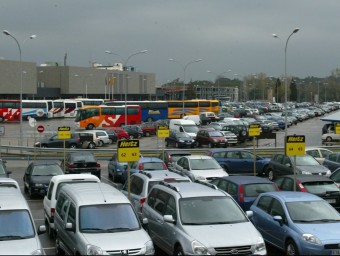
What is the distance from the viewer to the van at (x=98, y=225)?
10047mm

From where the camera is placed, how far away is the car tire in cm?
1136

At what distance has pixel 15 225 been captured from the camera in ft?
34.8

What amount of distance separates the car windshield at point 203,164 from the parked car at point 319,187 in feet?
17.0

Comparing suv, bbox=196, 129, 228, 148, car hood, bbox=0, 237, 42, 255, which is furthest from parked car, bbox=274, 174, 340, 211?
suv, bbox=196, 129, 228, 148

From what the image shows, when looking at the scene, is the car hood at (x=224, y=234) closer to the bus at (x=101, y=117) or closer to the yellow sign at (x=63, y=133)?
the yellow sign at (x=63, y=133)

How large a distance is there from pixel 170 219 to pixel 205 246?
1.27m

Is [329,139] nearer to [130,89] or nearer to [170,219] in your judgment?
[170,219]

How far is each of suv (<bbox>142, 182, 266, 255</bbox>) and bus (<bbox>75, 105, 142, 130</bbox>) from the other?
50.9 meters

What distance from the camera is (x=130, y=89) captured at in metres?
140

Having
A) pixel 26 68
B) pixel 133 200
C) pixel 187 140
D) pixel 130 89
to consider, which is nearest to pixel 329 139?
pixel 187 140

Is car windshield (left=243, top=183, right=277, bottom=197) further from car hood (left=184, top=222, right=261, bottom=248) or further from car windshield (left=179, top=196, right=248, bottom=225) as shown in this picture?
car hood (left=184, top=222, right=261, bottom=248)

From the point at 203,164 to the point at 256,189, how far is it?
259 inches

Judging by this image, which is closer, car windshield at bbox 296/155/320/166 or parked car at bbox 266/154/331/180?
parked car at bbox 266/154/331/180

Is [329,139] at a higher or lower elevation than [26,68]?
lower
